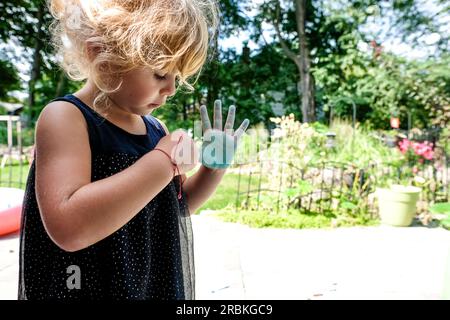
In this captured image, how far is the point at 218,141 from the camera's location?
0.70 meters

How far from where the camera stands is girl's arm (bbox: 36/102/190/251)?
0.52 metres

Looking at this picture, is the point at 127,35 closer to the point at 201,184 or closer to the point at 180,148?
the point at 180,148

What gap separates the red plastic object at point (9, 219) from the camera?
9.96 feet

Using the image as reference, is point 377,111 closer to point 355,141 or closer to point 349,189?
point 355,141

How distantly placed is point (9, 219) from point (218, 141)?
290cm

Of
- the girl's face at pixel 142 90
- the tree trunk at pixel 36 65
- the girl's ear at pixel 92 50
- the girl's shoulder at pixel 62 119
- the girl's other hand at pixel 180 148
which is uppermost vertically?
the tree trunk at pixel 36 65

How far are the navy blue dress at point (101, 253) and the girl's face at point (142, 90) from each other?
5cm

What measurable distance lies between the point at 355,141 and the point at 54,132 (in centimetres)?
532

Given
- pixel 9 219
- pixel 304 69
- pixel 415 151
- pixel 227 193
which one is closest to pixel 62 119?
pixel 9 219

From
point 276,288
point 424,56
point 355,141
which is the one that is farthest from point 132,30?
point 424,56

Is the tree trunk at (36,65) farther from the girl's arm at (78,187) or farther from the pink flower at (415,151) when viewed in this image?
the girl's arm at (78,187)

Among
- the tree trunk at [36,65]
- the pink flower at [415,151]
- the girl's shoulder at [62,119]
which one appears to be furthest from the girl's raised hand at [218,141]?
the tree trunk at [36,65]

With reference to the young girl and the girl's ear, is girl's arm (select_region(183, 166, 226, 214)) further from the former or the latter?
the girl's ear

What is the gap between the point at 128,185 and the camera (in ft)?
1.76
